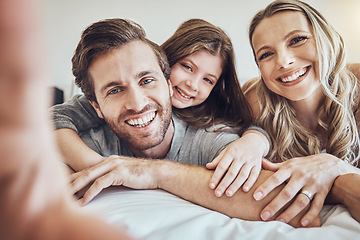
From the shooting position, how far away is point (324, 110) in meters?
1.26

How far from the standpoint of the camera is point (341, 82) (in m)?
1.26

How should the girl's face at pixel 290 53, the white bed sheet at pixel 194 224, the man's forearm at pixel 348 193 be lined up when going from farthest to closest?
the girl's face at pixel 290 53
the man's forearm at pixel 348 193
the white bed sheet at pixel 194 224

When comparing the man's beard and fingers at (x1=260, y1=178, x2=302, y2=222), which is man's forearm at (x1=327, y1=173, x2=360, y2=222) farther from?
the man's beard

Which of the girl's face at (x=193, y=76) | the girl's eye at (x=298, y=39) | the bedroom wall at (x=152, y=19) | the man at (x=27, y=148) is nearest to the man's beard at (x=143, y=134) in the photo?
the girl's face at (x=193, y=76)

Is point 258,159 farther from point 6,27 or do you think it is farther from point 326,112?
point 6,27

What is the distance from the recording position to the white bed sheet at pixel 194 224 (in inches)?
19.1

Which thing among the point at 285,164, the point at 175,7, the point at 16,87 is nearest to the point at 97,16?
the point at 175,7

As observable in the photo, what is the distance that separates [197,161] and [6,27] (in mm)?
972

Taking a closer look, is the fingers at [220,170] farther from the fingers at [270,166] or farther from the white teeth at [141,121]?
the white teeth at [141,121]

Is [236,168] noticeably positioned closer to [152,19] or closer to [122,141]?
[122,141]

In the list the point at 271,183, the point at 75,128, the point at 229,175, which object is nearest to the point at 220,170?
the point at 229,175

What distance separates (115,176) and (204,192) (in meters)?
0.23

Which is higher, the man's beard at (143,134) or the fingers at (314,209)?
the man's beard at (143,134)

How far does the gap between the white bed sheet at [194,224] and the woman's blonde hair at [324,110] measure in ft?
1.91
